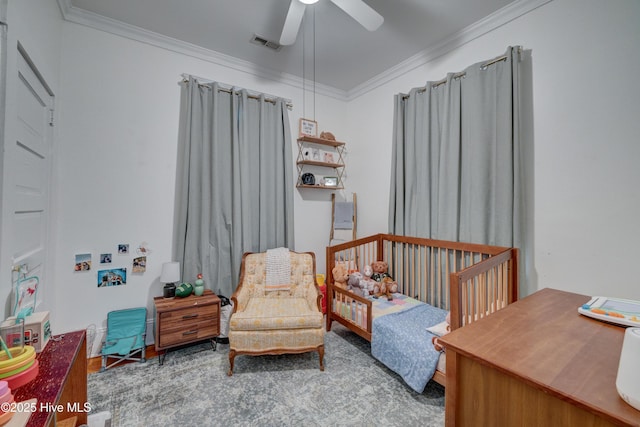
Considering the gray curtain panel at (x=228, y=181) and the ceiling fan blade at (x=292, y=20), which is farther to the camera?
the gray curtain panel at (x=228, y=181)

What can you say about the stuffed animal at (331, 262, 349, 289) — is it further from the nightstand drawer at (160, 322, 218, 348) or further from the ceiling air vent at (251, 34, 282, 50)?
the ceiling air vent at (251, 34, 282, 50)

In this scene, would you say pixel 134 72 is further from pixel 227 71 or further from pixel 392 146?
pixel 392 146

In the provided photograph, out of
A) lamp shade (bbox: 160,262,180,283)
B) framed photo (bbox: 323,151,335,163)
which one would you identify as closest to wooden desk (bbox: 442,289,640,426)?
lamp shade (bbox: 160,262,180,283)

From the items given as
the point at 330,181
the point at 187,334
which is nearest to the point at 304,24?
the point at 330,181

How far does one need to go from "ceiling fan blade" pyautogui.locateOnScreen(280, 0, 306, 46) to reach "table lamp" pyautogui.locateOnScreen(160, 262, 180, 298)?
2083mm

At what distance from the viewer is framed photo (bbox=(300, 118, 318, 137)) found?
3.22 m

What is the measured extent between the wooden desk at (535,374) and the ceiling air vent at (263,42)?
274cm

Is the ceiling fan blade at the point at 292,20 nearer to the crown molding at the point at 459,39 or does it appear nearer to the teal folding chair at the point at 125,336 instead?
the crown molding at the point at 459,39

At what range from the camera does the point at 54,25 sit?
190cm

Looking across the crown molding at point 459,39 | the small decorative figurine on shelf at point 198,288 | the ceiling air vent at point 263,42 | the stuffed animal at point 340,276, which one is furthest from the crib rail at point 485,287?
the ceiling air vent at point 263,42

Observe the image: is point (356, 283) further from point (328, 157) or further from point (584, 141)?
point (584, 141)

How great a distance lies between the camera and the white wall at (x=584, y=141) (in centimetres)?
160

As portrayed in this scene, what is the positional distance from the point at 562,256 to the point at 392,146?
5.77ft

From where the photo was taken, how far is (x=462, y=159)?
2320 millimetres
